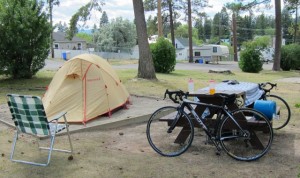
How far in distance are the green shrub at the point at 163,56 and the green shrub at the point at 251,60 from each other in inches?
288

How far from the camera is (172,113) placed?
6.07 metres

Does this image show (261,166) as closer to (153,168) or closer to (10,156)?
(153,168)

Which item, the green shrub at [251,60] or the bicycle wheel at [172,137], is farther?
the green shrub at [251,60]

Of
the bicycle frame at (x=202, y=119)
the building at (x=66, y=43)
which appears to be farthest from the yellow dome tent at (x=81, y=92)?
the building at (x=66, y=43)

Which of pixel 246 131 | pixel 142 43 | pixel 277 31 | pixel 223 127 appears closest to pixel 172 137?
pixel 223 127

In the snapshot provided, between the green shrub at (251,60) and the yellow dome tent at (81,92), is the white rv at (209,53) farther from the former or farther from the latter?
the yellow dome tent at (81,92)

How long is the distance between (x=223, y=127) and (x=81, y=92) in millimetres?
3604

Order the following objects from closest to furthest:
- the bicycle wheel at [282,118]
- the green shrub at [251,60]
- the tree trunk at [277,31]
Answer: the bicycle wheel at [282,118] → the green shrub at [251,60] → the tree trunk at [277,31]

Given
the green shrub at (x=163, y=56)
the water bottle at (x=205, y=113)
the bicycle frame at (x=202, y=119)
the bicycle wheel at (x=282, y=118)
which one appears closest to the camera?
the bicycle frame at (x=202, y=119)

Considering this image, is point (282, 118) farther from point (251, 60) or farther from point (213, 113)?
point (251, 60)

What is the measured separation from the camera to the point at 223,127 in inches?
206

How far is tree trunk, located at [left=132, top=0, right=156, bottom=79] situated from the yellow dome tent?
6.73 m

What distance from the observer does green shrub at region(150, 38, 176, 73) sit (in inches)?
810

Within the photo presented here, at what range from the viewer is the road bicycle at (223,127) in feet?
17.0
